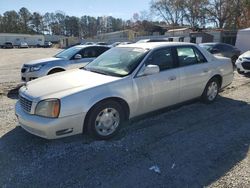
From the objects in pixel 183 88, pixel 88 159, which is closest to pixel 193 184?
pixel 88 159

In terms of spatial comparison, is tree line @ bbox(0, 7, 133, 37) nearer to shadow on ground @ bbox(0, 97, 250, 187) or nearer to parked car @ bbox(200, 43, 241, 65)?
parked car @ bbox(200, 43, 241, 65)

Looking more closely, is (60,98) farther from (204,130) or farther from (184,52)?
(184,52)

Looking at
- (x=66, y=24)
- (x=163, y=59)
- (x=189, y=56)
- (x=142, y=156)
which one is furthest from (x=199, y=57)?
(x=66, y=24)

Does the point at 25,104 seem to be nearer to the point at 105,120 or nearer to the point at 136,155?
the point at 105,120

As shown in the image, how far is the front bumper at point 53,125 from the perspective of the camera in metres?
3.78

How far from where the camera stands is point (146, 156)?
3.82 m

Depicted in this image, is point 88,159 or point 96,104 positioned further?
point 96,104

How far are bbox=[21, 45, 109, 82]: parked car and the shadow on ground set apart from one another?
3595 millimetres

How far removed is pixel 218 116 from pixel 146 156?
240 centimetres

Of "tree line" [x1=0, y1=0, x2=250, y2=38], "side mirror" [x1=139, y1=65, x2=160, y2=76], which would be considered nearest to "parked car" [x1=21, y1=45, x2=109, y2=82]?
"side mirror" [x1=139, y1=65, x2=160, y2=76]

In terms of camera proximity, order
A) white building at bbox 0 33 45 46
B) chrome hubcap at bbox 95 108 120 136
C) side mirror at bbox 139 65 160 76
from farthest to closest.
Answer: white building at bbox 0 33 45 46 → side mirror at bbox 139 65 160 76 → chrome hubcap at bbox 95 108 120 136

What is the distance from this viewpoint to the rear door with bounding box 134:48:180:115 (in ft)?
15.4

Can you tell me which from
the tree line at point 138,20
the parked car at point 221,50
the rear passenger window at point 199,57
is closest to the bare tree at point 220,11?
the tree line at point 138,20

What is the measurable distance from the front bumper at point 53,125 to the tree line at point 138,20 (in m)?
41.2
